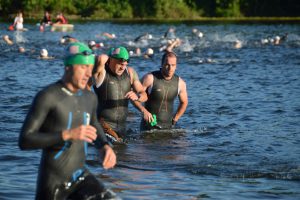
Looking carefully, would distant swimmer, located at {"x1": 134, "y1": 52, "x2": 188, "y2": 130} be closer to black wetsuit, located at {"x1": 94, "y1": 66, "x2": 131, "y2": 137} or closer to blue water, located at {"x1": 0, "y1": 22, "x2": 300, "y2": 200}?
blue water, located at {"x1": 0, "y1": 22, "x2": 300, "y2": 200}

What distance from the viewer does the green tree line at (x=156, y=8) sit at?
286ft

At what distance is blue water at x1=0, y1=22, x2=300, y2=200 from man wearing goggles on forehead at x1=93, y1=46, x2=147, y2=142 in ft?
1.65

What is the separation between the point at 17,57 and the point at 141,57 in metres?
5.37

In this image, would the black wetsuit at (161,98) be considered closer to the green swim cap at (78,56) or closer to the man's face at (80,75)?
the green swim cap at (78,56)

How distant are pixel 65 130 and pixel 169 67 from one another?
21.7 feet

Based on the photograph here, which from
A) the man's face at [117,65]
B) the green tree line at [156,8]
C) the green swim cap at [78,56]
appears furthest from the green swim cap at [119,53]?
the green tree line at [156,8]

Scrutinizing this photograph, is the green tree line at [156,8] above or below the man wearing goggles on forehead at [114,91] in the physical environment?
below

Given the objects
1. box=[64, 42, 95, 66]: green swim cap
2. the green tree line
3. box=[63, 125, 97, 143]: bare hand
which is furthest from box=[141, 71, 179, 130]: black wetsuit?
the green tree line

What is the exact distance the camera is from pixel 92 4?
90812 millimetres

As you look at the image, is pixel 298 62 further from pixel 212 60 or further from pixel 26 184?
pixel 26 184

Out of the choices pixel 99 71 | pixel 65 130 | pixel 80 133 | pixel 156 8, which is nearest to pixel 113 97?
pixel 99 71

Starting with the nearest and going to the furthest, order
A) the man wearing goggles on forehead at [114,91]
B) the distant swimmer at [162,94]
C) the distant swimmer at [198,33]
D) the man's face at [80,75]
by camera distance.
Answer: the man's face at [80,75] < the man wearing goggles on forehead at [114,91] < the distant swimmer at [162,94] < the distant swimmer at [198,33]

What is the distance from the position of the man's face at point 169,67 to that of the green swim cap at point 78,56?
229 inches

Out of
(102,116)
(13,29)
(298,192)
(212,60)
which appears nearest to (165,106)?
(102,116)
